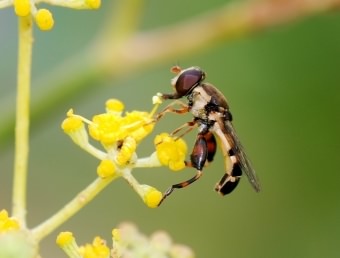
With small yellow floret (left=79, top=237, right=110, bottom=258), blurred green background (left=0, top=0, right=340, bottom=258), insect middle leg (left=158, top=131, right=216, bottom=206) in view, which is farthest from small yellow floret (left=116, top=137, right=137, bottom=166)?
blurred green background (left=0, top=0, right=340, bottom=258)

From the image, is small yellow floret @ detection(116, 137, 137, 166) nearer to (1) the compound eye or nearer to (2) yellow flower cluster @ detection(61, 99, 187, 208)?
(2) yellow flower cluster @ detection(61, 99, 187, 208)

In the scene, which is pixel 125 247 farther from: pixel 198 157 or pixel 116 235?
pixel 198 157

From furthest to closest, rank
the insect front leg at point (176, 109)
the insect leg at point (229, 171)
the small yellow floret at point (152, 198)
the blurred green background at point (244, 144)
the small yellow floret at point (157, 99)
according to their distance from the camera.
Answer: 1. the blurred green background at point (244, 144)
2. the insect leg at point (229, 171)
3. the insect front leg at point (176, 109)
4. the small yellow floret at point (157, 99)
5. the small yellow floret at point (152, 198)

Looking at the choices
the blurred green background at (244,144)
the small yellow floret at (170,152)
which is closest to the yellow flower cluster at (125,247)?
the small yellow floret at (170,152)

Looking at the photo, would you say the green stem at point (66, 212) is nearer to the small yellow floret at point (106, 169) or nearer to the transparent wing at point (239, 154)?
the small yellow floret at point (106, 169)

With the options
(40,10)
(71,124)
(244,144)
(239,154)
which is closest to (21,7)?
(40,10)

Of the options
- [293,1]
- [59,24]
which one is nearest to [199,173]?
[293,1]
